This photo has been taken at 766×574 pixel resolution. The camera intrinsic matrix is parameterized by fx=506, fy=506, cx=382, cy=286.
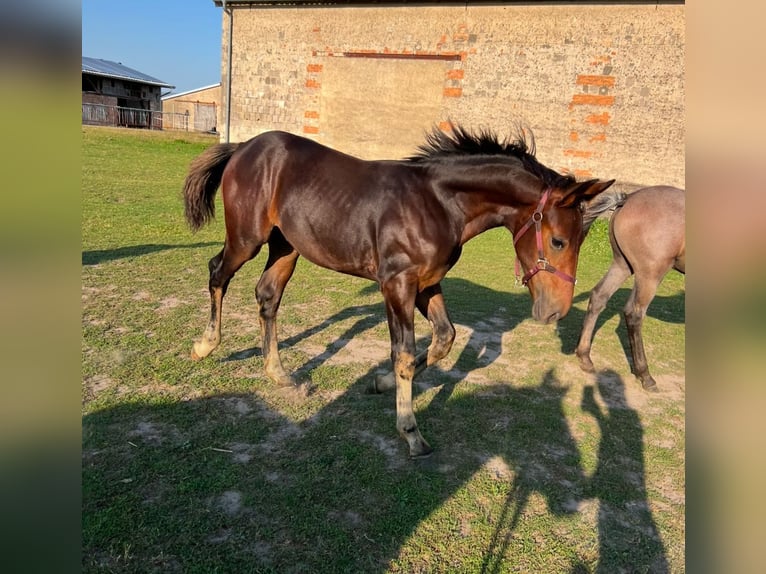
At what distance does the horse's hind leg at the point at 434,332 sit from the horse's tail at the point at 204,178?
83.3 inches

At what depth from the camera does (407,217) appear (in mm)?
3270

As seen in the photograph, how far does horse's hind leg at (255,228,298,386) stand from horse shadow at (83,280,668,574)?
1.14ft

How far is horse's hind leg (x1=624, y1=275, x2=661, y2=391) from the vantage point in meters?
4.53

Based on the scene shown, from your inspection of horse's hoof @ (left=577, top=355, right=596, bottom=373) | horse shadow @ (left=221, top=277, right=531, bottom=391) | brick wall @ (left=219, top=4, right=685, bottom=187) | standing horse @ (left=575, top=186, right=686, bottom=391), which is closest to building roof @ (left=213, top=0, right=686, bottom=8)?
brick wall @ (left=219, top=4, right=685, bottom=187)

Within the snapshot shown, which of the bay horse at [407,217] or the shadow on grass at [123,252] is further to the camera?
the shadow on grass at [123,252]

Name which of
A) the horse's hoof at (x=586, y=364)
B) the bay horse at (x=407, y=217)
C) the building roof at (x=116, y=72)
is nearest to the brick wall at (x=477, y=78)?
the horse's hoof at (x=586, y=364)

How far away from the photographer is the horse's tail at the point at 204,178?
14.4 feet

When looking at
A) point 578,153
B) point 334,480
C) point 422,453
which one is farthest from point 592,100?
point 334,480

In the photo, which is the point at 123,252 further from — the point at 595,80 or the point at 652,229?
the point at 595,80

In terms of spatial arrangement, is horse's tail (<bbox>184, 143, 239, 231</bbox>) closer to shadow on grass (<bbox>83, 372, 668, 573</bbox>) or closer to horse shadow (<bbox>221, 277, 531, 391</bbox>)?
horse shadow (<bbox>221, 277, 531, 391</bbox>)

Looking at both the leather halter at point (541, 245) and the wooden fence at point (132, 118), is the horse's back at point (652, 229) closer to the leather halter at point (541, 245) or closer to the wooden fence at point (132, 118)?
the leather halter at point (541, 245)

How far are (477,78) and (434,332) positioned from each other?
36.7 feet

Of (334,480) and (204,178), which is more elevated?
(204,178)
